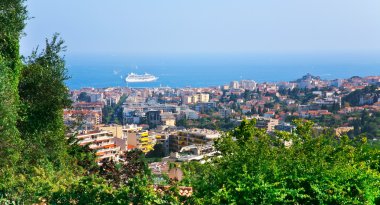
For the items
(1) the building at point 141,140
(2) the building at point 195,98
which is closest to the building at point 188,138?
(1) the building at point 141,140

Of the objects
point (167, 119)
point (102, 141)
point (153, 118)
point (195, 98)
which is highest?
point (102, 141)

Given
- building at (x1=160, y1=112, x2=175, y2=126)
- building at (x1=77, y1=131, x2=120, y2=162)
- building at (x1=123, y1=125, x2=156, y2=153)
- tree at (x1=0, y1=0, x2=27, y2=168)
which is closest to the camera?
tree at (x1=0, y1=0, x2=27, y2=168)

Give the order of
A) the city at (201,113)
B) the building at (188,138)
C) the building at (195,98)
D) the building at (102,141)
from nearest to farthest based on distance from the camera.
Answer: the building at (102,141) → the city at (201,113) → the building at (188,138) → the building at (195,98)

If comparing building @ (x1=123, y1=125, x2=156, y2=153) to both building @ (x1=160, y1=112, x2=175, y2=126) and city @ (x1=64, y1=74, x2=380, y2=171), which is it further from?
building @ (x1=160, y1=112, x2=175, y2=126)

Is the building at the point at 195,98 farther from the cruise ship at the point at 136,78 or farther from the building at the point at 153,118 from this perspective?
the cruise ship at the point at 136,78

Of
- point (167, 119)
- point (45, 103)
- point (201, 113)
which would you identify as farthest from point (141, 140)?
point (45, 103)

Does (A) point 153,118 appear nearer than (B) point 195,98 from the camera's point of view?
Yes

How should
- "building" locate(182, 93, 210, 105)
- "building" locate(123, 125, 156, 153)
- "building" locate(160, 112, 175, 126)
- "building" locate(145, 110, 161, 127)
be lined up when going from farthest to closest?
"building" locate(182, 93, 210, 105) < "building" locate(145, 110, 161, 127) < "building" locate(160, 112, 175, 126) < "building" locate(123, 125, 156, 153)

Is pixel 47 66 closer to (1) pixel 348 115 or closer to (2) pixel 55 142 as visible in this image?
(2) pixel 55 142

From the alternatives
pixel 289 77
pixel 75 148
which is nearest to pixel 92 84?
pixel 289 77

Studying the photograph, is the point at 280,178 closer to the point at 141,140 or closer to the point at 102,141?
the point at 102,141

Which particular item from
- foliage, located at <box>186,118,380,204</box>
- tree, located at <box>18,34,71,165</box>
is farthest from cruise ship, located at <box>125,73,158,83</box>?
foliage, located at <box>186,118,380,204</box>
